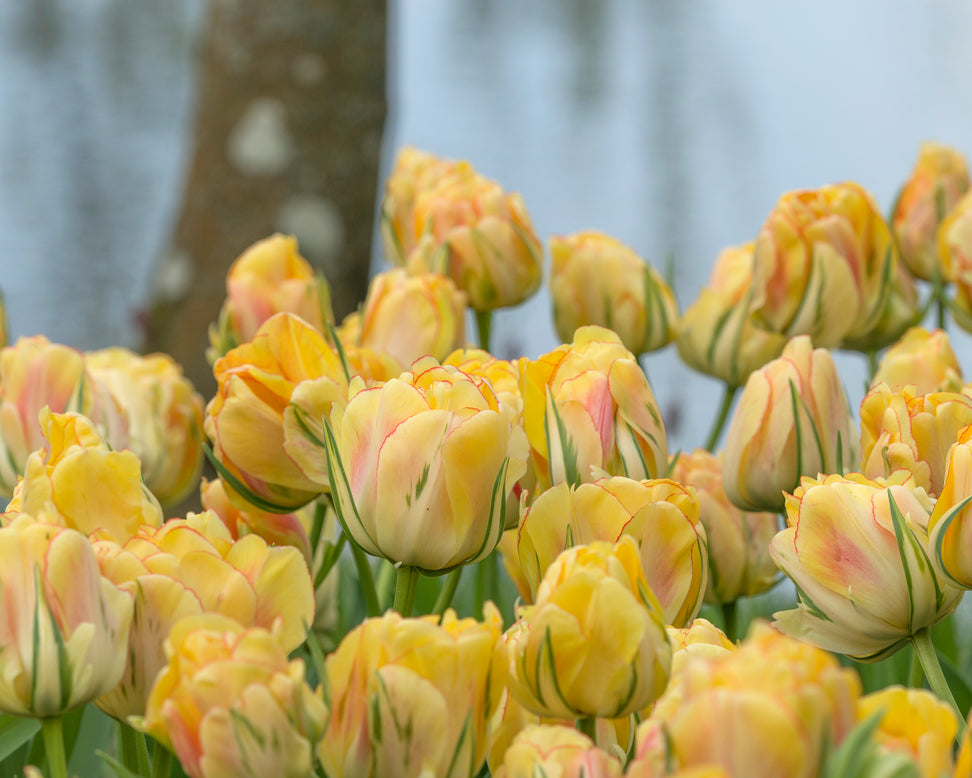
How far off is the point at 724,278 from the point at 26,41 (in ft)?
9.26

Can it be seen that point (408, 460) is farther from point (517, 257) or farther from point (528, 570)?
point (517, 257)

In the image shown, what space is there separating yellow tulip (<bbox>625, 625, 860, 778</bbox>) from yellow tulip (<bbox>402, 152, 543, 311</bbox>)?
1.26 feet

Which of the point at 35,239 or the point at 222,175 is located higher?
the point at 222,175

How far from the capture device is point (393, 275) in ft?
1.54

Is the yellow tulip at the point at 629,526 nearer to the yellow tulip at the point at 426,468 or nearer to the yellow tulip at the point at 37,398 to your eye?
the yellow tulip at the point at 426,468

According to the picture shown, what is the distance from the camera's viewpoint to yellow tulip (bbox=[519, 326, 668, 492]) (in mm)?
323

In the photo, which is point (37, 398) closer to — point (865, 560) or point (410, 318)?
point (410, 318)

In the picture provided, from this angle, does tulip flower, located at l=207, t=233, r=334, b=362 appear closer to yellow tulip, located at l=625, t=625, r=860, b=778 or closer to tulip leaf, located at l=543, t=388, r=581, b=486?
tulip leaf, located at l=543, t=388, r=581, b=486

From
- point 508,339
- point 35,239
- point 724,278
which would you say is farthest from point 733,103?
point 724,278

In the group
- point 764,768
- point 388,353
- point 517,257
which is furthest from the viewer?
point 517,257

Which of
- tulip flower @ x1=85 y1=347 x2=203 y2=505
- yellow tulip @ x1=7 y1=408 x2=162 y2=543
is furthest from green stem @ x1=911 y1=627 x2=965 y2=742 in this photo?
tulip flower @ x1=85 y1=347 x2=203 y2=505

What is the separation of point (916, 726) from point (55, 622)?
0.17 meters

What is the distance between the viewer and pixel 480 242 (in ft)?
1.83

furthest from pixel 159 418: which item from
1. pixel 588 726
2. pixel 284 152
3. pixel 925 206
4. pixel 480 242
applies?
pixel 284 152
